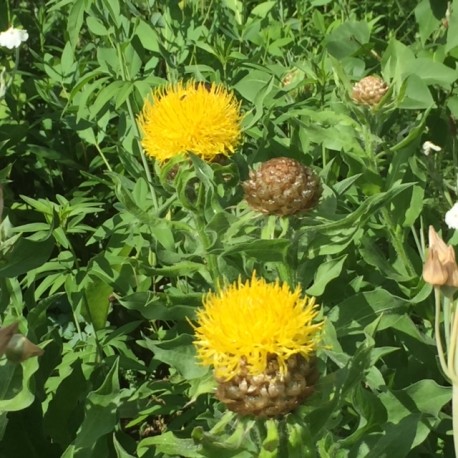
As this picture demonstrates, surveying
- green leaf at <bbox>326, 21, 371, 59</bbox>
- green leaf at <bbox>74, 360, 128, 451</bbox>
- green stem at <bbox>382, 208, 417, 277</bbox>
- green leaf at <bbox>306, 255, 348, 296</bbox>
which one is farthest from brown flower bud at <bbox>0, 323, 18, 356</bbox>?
green leaf at <bbox>326, 21, 371, 59</bbox>

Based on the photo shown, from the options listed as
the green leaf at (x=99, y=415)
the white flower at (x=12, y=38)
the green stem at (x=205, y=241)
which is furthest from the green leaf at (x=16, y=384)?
the white flower at (x=12, y=38)

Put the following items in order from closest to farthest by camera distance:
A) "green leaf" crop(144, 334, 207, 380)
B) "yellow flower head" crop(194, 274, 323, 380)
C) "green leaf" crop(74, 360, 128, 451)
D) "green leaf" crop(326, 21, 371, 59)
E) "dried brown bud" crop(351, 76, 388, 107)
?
"yellow flower head" crop(194, 274, 323, 380) → "green leaf" crop(144, 334, 207, 380) → "green leaf" crop(74, 360, 128, 451) → "dried brown bud" crop(351, 76, 388, 107) → "green leaf" crop(326, 21, 371, 59)

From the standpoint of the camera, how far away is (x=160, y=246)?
2.41 metres

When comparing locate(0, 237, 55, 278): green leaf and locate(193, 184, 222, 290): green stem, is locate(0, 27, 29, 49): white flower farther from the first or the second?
locate(193, 184, 222, 290): green stem

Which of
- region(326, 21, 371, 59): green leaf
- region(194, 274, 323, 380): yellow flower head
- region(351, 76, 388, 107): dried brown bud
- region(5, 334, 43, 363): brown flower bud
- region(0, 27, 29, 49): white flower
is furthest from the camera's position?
region(0, 27, 29, 49): white flower

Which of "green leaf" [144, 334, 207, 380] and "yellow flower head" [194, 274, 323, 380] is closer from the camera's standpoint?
"yellow flower head" [194, 274, 323, 380]

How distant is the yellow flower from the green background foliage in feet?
0.19

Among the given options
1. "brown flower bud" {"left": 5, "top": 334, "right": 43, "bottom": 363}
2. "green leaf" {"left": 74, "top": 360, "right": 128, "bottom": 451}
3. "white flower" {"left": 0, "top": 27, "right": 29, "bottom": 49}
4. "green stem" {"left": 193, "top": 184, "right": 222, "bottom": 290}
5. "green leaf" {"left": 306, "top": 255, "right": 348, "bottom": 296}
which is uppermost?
"white flower" {"left": 0, "top": 27, "right": 29, "bottom": 49}

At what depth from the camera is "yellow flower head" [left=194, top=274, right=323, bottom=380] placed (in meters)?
1.58

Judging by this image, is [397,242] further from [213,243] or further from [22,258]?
[22,258]

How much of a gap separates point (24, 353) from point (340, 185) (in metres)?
0.87

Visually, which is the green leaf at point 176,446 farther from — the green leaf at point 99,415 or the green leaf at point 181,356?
the green leaf at point 99,415

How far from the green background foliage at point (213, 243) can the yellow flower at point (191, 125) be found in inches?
2.2

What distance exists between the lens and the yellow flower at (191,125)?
2.24 m
